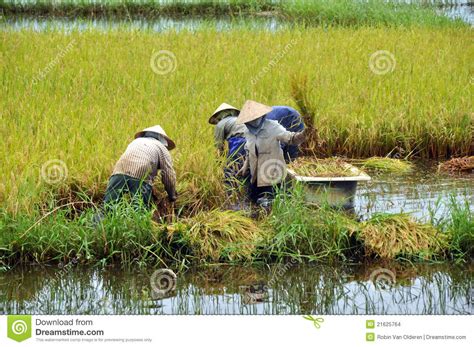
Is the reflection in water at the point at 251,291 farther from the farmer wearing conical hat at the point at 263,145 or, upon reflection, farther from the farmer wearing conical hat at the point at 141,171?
the farmer wearing conical hat at the point at 263,145

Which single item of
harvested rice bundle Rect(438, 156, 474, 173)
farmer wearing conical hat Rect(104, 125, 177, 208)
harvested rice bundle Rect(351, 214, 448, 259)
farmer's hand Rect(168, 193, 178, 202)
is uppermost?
harvested rice bundle Rect(438, 156, 474, 173)

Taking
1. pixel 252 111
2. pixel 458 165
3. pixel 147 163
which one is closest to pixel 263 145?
pixel 252 111

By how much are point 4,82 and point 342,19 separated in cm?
778

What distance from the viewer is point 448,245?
6320 mm

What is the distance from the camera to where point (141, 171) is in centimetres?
672

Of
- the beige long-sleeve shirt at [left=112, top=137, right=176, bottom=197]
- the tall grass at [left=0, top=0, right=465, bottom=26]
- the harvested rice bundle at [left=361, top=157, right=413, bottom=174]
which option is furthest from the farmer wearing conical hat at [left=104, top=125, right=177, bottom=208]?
the tall grass at [left=0, top=0, right=465, bottom=26]

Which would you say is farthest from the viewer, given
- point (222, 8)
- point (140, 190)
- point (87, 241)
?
point (222, 8)

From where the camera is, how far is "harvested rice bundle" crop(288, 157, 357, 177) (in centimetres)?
722

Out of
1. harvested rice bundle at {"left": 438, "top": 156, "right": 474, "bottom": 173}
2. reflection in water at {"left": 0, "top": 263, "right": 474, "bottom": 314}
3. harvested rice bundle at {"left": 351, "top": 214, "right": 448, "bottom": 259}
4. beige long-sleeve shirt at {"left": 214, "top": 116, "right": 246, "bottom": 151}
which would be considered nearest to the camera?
reflection in water at {"left": 0, "top": 263, "right": 474, "bottom": 314}

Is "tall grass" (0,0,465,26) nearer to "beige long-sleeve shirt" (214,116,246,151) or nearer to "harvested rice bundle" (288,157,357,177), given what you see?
"beige long-sleeve shirt" (214,116,246,151)

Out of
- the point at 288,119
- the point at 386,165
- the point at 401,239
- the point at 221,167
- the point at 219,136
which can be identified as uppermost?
the point at 288,119

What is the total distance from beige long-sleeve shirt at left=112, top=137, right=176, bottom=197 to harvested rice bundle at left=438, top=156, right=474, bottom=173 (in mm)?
2990

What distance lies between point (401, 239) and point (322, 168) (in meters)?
1.14

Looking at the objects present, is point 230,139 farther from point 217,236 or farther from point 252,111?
point 217,236
